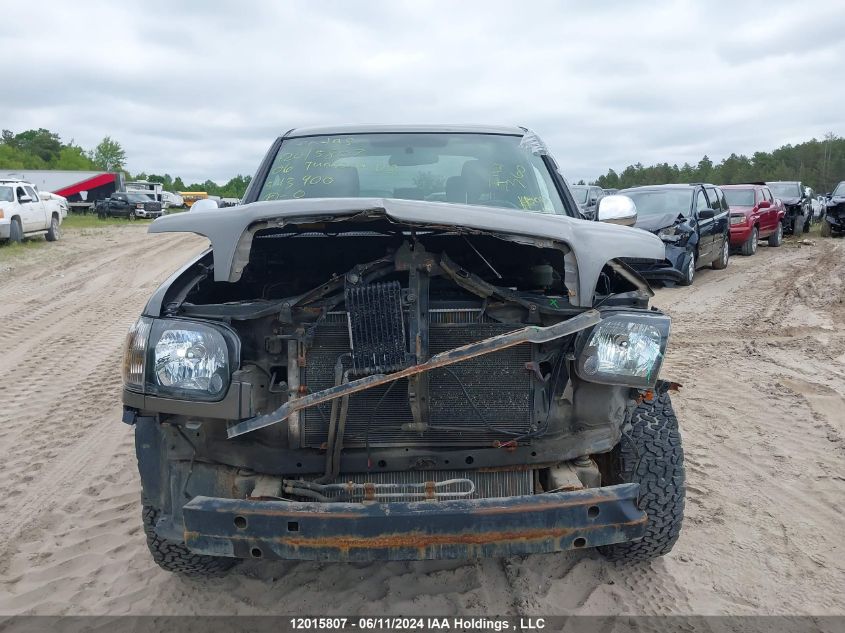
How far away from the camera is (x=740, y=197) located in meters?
15.4

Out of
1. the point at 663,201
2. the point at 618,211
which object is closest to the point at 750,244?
the point at 663,201

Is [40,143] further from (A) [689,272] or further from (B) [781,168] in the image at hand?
(A) [689,272]

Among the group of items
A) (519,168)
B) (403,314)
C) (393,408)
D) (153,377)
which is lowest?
(393,408)

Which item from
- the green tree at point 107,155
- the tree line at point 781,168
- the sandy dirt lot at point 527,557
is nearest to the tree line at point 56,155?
the green tree at point 107,155

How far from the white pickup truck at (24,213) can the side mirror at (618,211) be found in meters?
16.6

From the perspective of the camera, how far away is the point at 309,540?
2.10 metres

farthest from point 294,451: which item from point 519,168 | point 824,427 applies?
point 824,427

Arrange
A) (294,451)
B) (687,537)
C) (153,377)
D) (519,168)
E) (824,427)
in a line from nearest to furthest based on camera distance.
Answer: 1. (153,377)
2. (294,451)
3. (687,537)
4. (519,168)
5. (824,427)

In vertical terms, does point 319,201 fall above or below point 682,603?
above

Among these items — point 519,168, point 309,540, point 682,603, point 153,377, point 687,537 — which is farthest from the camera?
point 519,168

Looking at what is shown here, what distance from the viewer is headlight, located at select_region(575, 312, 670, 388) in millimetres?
2373

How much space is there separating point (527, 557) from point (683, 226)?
8.88 metres

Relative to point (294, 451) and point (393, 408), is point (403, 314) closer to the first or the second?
point (393, 408)

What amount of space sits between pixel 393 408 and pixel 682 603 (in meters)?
1.40
